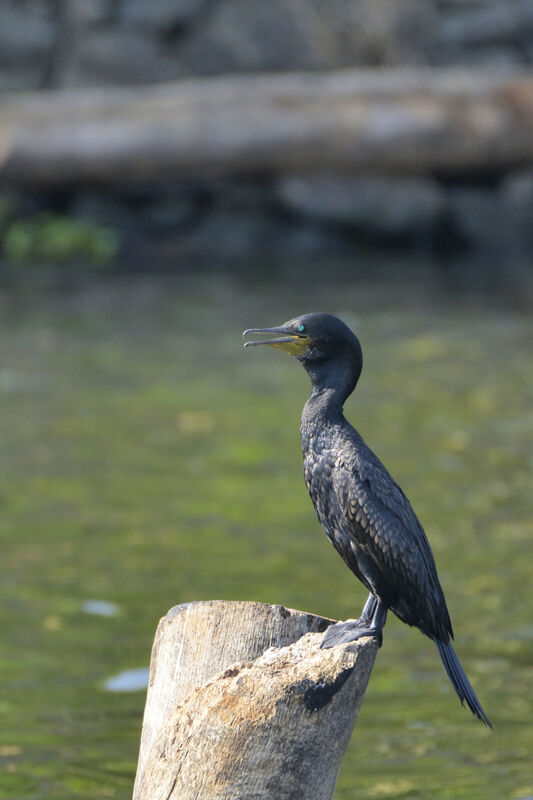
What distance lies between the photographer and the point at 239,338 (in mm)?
10117

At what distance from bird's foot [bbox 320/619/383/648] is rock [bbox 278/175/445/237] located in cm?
1178

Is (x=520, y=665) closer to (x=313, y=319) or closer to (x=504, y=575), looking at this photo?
(x=504, y=575)

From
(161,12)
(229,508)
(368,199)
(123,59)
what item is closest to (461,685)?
(229,508)

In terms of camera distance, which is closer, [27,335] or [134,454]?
[134,454]

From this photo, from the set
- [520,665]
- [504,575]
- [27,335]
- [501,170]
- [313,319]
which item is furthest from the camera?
[501,170]

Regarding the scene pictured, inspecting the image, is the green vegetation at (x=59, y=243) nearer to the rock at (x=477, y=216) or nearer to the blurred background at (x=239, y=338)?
the blurred background at (x=239, y=338)

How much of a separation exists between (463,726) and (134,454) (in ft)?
11.3

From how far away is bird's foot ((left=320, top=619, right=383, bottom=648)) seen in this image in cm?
257

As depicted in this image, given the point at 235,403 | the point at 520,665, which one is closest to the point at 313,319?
the point at 520,665

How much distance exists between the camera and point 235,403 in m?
8.38

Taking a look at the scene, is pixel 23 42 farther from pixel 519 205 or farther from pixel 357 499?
pixel 357 499

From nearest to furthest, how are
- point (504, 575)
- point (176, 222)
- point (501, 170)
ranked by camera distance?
point (504, 575)
point (501, 170)
point (176, 222)

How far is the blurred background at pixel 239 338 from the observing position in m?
4.64

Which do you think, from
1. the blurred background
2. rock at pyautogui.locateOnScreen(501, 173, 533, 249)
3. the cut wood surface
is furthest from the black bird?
rock at pyautogui.locateOnScreen(501, 173, 533, 249)
